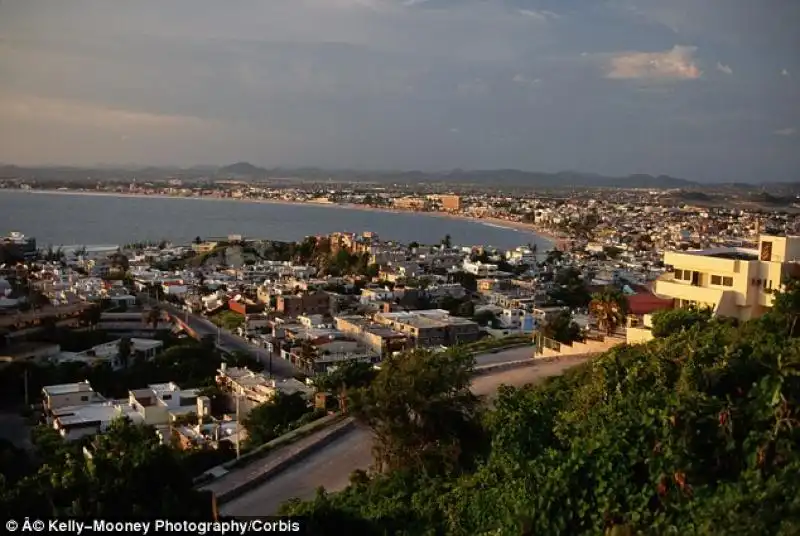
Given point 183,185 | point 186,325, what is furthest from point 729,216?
point 183,185

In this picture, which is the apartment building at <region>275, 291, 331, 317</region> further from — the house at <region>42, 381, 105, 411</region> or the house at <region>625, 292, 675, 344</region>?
the house at <region>625, 292, 675, 344</region>

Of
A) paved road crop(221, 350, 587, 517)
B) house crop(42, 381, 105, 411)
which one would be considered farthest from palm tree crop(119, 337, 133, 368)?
paved road crop(221, 350, 587, 517)

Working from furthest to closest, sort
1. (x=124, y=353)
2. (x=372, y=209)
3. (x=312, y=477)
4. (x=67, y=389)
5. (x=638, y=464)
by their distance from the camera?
(x=372, y=209) < (x=124, y=353) < (x=67, y=389) < (x=312, y=477) < (x=638, y=464)

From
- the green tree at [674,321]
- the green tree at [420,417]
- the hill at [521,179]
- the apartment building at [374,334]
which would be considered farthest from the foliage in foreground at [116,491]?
the hill at [521,179]

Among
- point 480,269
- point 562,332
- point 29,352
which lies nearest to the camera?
point 562,332

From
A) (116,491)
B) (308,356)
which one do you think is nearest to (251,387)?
(308,356)

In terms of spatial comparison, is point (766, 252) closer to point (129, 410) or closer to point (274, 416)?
point (274, 416)

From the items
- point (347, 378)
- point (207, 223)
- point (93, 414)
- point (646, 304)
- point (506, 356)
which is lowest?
point (207, 223)
